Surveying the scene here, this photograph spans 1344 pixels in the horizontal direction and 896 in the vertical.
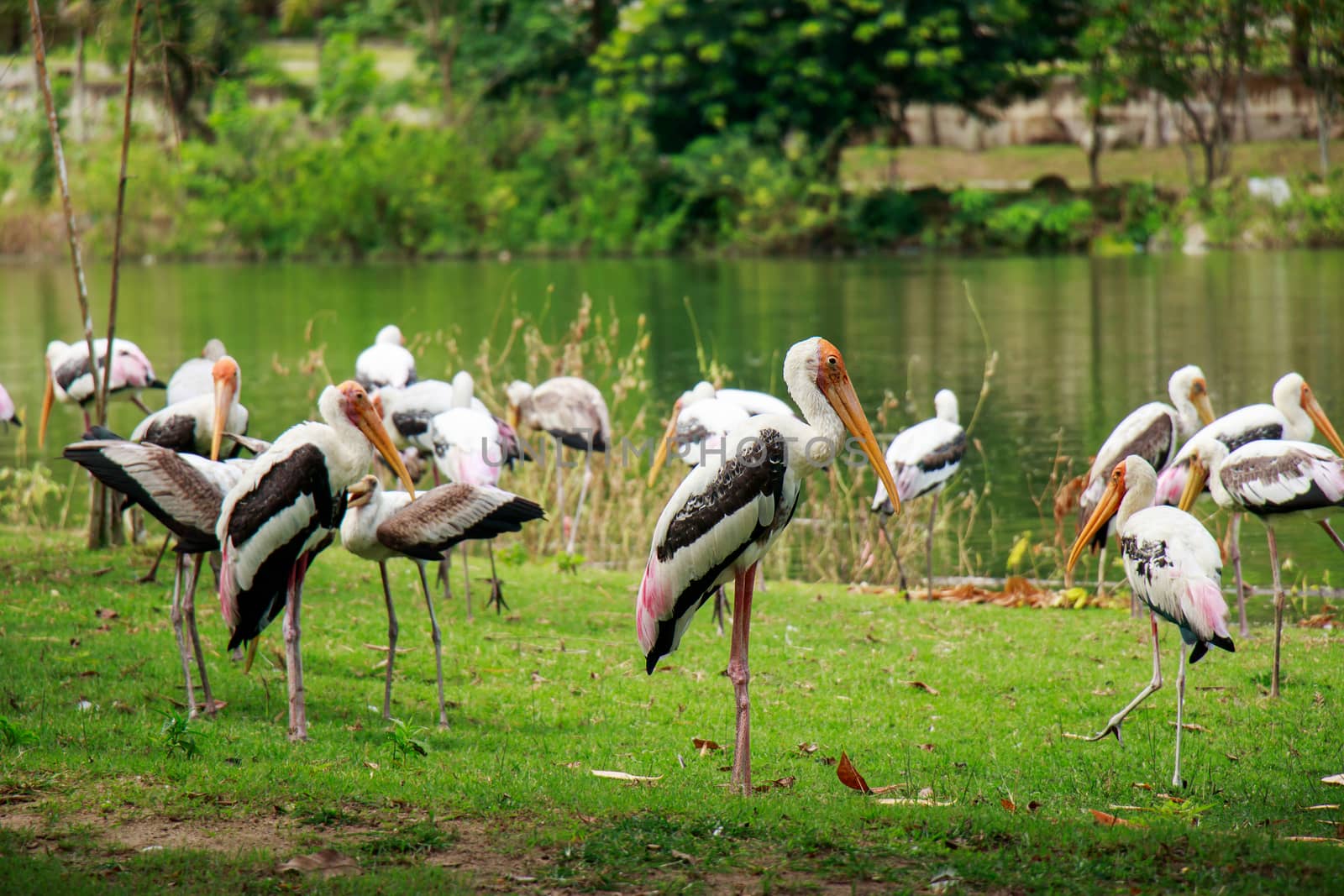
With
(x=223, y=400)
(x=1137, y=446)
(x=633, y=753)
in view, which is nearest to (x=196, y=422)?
(x=223, y=400)

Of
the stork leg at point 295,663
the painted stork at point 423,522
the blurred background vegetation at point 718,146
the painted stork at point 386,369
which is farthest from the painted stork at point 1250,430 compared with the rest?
the blurred background vegetation at point 718,146

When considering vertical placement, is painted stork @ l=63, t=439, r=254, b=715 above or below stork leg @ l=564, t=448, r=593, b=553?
above

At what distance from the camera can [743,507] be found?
5.53 m

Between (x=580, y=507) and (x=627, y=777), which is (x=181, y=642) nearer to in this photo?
(x=627, y=777)

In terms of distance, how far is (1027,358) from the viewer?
71.7 ft

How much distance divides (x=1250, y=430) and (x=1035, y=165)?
1630 inches

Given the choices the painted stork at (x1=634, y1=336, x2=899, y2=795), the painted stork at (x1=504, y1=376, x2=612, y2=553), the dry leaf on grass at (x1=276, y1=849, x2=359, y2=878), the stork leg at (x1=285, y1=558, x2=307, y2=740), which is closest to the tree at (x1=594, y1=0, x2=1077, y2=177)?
the painted stork at (x1=504, y1=376, x2=612, y2=553)

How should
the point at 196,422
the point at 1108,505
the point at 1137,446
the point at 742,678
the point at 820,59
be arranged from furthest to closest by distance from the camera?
1. the point at 820,59
2. the point at 1137,446
3. the point at 196,422
4. the point at 1108,505
5. the point at 742,678

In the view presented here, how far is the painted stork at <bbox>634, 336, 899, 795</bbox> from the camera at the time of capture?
18.1 feet

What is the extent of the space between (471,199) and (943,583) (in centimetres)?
3637

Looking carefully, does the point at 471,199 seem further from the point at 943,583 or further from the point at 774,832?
the point at 774,832

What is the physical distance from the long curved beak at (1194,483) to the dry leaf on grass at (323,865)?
5.23 metres

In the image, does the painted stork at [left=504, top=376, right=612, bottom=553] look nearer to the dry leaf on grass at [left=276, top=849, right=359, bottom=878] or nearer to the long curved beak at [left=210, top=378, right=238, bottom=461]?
the long curved beak at [left=210, top=378, right=238, bottom=461]

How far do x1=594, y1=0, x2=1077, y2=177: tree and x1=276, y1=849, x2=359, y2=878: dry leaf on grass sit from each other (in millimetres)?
39438
